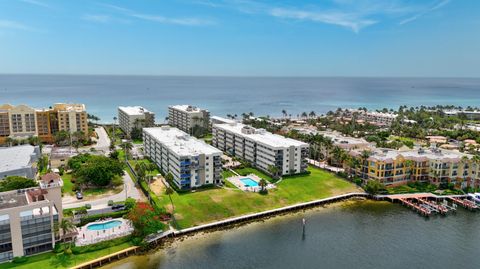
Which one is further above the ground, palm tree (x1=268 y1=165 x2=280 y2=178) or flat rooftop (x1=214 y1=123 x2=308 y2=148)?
flat rooftop (x1=214 y1=123 x2=308 y2=148)

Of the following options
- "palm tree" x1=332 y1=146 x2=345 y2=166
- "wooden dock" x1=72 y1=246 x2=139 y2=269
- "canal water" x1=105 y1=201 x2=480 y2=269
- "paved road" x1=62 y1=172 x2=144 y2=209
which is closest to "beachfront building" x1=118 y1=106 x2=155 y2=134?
→ "paved road" x1=62 y1=172 x2=144 y2=209

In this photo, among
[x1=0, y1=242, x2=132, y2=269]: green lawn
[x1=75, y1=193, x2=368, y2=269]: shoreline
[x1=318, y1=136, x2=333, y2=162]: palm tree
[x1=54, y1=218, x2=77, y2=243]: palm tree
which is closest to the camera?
[x1=0, y1=242, x2=132, y2=269]: green lawn

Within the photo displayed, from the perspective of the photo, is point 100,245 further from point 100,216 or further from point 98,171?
point 98,171

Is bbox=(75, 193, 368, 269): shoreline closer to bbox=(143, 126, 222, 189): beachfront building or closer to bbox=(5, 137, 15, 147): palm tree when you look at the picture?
bbox=(143, 126, 222, 189): beachfront building

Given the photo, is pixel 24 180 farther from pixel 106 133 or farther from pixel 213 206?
pixel 106 133

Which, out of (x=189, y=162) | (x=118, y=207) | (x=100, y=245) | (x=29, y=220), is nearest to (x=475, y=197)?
(x=189, y=162)

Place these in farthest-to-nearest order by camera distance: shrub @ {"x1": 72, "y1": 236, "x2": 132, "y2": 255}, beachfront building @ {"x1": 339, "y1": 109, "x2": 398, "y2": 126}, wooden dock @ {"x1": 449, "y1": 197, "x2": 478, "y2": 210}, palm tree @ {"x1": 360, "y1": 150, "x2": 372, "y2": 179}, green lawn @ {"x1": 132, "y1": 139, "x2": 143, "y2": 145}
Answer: beachfront building @ {"x1": 339, "y1": 109, "x2": 398, "y2": 126}, green lawn @ {"x1": 132, "y1": 139, "x2": 143, "y2": 145}, palm tree @ {"x1": 360, "y1": 150, "x2": 372, "y2": 179}, wooden dock @ {"x1": 449, "y1": 197, "x2": 478, "y2": 210}, shrub @ {"x1": 72, "y1": 236, "x2": 132, "y2": 255}

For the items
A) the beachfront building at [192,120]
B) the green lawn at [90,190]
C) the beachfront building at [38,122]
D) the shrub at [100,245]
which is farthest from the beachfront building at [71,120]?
the shrub at [100,245]
